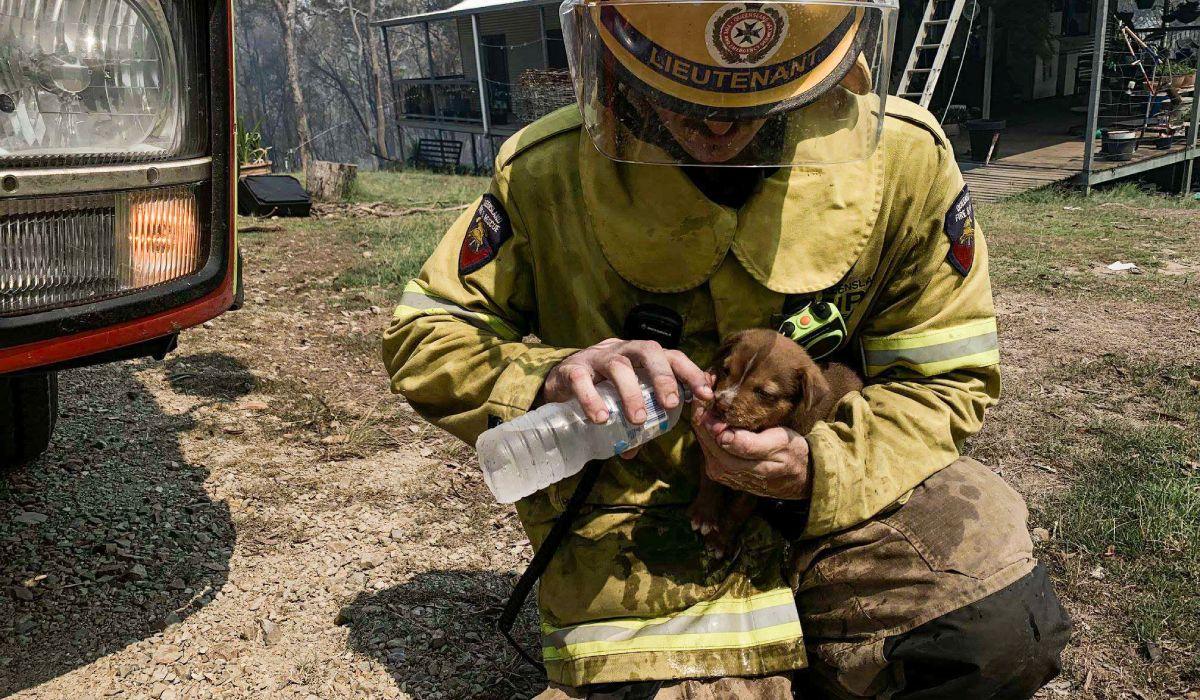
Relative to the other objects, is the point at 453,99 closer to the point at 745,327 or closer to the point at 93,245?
the point at 93,245

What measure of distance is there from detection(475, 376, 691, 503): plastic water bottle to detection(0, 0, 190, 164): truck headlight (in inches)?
43.2

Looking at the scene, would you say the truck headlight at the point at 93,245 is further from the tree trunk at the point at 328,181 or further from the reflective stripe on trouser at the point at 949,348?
the tree trunk at the point at 328,181

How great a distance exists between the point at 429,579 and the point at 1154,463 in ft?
9.24

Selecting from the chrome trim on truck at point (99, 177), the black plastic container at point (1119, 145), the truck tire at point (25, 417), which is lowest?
the black plastic container at point (1119, 145)

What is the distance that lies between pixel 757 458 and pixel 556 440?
0.41 metres

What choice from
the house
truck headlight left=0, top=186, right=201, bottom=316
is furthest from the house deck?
truck headlight left=0, top=186, right=201, bottom=316

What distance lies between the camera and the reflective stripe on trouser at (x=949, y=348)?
207 centimetres

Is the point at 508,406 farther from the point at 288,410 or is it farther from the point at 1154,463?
the point at 1154,463

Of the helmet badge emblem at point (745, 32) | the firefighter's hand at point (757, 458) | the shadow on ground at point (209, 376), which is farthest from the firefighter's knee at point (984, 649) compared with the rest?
the shadow on ground at point (209, 376)

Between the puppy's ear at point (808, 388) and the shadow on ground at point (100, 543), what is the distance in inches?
75.5

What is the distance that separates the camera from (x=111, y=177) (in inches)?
82.3

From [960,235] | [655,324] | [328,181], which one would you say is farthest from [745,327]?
[328,181]

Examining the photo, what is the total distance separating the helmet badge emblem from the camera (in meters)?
1.75

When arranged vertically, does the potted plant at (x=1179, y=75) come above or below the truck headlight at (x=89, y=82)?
below
